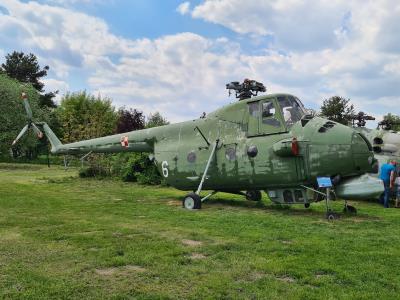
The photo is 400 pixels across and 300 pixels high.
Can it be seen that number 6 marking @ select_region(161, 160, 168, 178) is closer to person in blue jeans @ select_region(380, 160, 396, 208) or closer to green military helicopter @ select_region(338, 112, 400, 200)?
Result: green military helicopter @ select_region(338, 112, 400, 200)

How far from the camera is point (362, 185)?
10.2 m

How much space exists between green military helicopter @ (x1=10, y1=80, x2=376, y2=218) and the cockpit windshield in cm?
1

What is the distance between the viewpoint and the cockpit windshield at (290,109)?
11.3 meters

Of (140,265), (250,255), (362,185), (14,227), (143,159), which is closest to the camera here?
(140,265)

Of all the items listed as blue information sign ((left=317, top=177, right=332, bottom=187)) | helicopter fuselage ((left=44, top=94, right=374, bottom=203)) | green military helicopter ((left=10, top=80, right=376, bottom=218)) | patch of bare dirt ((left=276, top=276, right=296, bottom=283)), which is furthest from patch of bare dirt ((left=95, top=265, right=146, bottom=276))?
helicopter fuselage ((left=44, top=94, right=374, bottom=203))

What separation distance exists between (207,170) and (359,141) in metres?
4.49

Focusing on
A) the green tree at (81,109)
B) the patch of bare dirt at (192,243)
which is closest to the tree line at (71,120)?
the green tree at (81,109)

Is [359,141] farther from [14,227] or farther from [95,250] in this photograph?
[14,227]

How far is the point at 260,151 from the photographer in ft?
37.9

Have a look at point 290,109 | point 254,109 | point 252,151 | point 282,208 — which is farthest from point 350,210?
point 254,109

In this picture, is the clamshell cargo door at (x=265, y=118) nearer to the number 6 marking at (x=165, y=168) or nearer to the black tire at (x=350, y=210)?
the black tire at (x=350, y=210)

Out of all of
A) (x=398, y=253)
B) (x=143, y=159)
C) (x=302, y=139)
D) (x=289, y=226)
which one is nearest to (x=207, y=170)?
(x=302, y=139)

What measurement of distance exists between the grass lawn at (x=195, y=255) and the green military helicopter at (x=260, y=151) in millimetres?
973

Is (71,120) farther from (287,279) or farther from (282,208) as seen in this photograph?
(287,279)
